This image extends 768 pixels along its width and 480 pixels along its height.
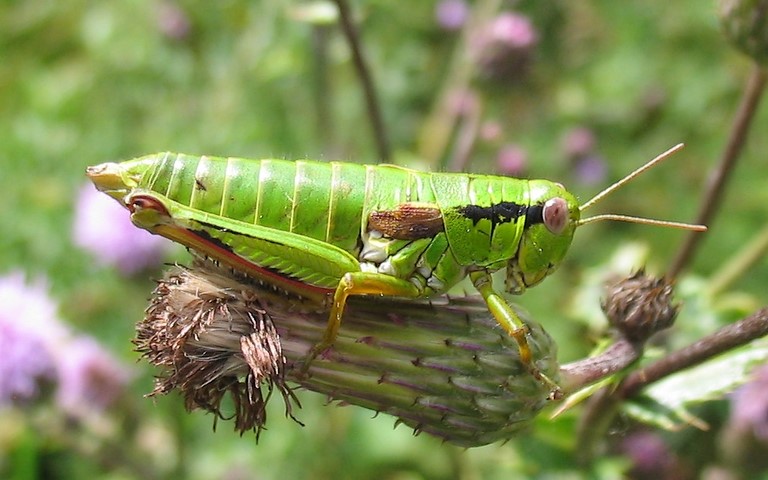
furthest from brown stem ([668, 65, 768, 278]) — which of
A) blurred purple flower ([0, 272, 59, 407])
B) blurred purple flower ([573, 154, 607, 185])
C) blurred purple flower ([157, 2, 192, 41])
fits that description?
blurred purple flower ([157, 2, 192, 41])

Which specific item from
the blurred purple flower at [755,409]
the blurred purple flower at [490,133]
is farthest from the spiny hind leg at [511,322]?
the blurred purple flower at [490,133]

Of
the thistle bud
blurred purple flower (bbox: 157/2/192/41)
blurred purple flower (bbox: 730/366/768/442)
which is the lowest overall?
blurred purple flower (bbox: 730/366/768/442)

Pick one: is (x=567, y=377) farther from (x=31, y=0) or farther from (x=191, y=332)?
(x=31, y=0)

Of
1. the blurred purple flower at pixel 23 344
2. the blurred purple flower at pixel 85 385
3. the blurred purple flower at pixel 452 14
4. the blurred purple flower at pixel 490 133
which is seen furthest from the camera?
the blurred purple flower at pixel 452 14

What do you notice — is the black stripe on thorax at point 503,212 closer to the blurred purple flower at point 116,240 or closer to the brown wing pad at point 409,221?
the brown wing pad at point 409,221

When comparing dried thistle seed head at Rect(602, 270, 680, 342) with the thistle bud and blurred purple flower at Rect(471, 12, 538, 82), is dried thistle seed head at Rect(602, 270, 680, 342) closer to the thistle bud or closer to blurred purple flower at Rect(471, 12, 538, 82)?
the thistle bud

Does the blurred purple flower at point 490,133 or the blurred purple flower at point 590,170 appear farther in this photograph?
the blurred purple flower at point 590,170

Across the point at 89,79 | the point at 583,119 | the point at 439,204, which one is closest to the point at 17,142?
the point at 89,79
